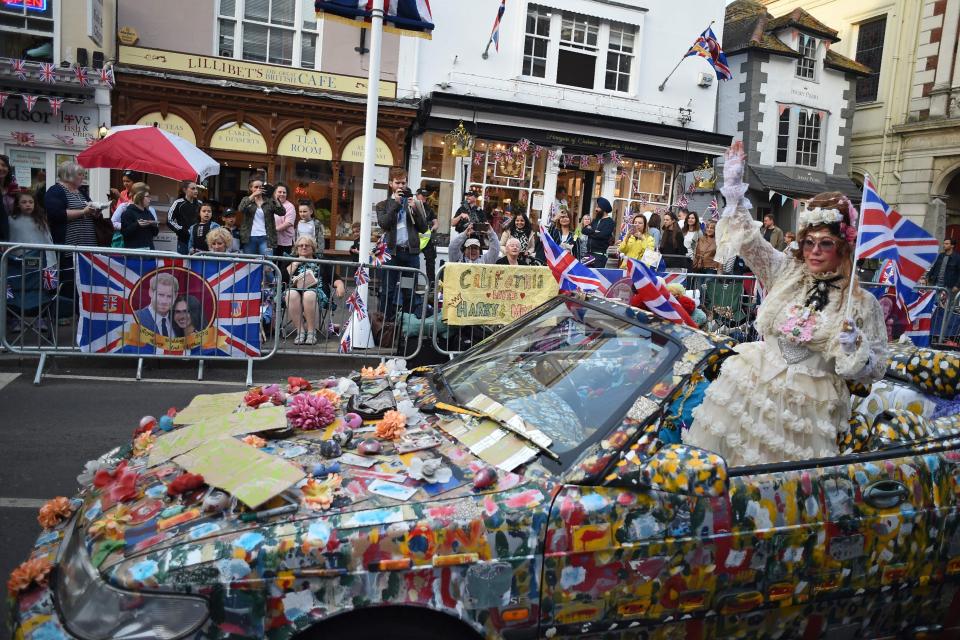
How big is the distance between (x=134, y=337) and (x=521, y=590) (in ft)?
19.1

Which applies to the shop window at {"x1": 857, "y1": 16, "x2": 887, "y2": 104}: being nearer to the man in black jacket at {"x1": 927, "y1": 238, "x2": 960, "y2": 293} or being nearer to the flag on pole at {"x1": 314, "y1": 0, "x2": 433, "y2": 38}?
the man in black jacket at {"x1": 927, "y1": 238, "x2": 960, "y2": 293}

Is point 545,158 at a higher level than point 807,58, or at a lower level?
lower

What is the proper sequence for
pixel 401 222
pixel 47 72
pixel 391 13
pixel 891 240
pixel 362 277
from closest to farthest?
pixel 891 240 < pixel 362 277 < pixel 391 13 < pixel 401 222 < pixel 47 72

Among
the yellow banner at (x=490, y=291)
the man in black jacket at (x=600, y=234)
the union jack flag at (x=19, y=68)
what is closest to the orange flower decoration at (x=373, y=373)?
the yellow banner at (x=490, y=291)

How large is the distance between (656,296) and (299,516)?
1.89 meters

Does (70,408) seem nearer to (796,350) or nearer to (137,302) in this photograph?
(137,302)

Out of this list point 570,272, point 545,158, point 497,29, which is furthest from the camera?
point 545,158

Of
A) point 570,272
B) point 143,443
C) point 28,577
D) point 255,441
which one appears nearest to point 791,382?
point 570,272

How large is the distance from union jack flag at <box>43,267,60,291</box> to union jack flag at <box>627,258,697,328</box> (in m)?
6.07

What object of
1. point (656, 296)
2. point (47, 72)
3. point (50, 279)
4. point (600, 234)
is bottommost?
point (50, 279)

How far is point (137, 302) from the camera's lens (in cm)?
667

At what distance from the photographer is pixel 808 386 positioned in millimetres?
3119

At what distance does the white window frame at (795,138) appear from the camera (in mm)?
21938

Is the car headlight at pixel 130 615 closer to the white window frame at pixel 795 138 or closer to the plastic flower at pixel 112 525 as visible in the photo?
the plastic flower at pixel 112 525
